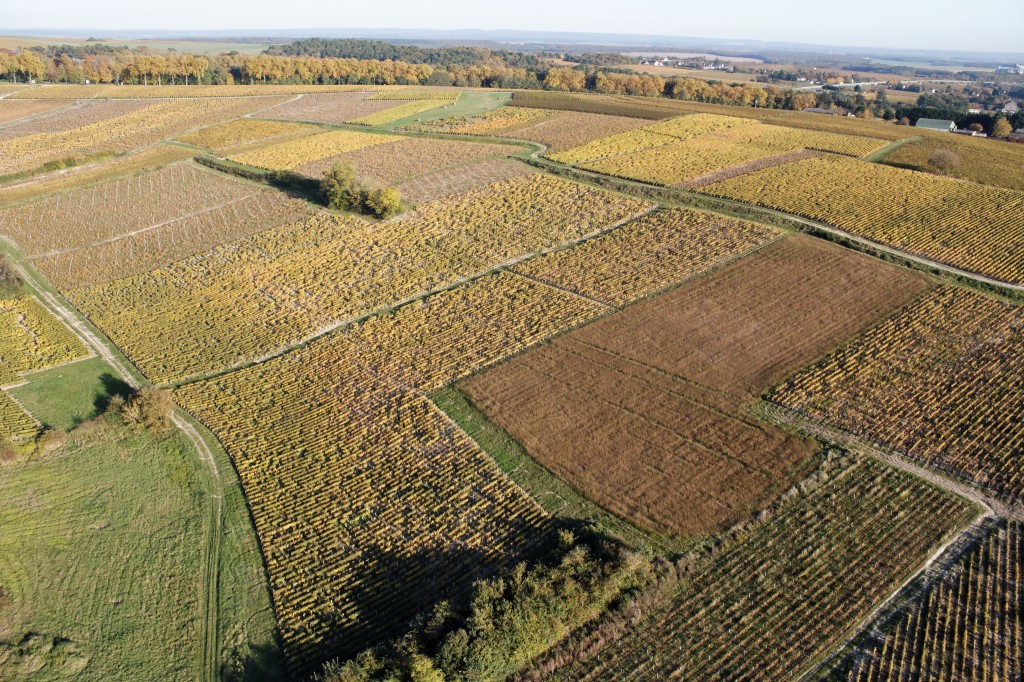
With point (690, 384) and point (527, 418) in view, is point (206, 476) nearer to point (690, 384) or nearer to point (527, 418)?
point (527, 418)

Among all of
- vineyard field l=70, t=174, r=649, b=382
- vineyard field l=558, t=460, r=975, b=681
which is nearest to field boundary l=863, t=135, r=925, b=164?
vineyard field l=70, t=174, r=649, b=382

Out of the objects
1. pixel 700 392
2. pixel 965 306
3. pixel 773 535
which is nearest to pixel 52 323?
pixel 700 392

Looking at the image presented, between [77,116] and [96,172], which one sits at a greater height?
[77,116]

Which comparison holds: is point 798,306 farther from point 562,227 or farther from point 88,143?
point 88,143

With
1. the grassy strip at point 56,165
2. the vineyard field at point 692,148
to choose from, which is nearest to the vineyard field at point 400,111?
the grassy strip at point 56,165

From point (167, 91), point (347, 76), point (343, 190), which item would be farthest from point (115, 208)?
point (347, 76)

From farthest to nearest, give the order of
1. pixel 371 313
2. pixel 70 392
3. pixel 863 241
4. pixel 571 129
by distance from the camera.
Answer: pixel 571 129 → pixel 863 241 → pixel 371 313 → pixel 70 392
